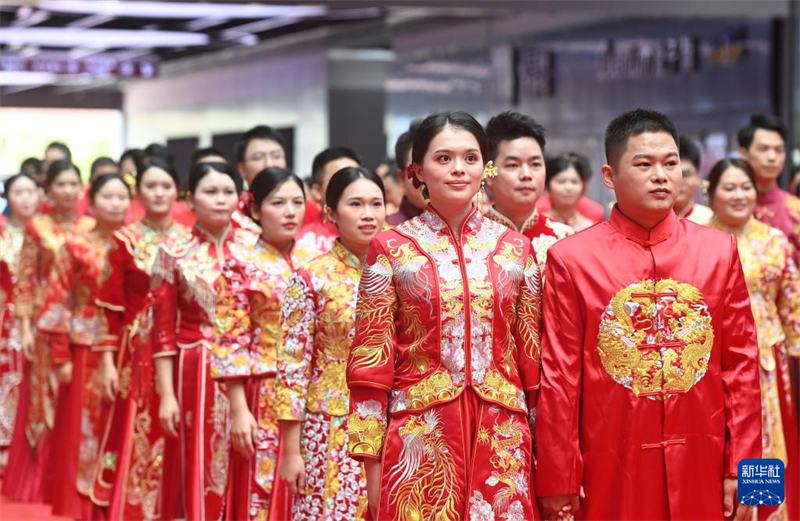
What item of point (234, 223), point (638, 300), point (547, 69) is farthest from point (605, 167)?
point (547, 69)

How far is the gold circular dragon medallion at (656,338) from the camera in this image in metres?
3.04

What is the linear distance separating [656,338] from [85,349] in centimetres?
368

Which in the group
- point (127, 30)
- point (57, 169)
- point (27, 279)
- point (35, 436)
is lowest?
point (35, 436)

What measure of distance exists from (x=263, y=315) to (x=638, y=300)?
1531mm

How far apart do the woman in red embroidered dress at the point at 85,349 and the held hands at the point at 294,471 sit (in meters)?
2.38

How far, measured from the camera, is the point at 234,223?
4.91m

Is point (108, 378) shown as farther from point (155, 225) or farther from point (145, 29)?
point (145, 29)

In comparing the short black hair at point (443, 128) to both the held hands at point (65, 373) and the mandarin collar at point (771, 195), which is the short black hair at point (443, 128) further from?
the held hands at point (65, 373)

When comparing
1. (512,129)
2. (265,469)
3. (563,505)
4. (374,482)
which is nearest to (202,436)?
(265,469)

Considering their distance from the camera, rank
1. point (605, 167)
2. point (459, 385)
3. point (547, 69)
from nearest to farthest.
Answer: point (459, 385)
point (605, 167)
point (547, 69)

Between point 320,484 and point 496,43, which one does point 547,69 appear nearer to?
point 496,43

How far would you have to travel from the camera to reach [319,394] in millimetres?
3736

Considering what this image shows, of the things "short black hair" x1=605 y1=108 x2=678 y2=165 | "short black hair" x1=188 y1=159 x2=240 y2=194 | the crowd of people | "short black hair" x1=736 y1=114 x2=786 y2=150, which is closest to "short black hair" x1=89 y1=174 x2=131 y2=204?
the crowd of people

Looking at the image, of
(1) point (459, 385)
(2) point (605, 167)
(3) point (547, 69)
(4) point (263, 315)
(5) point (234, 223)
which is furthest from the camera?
(3) point (547, 69)
